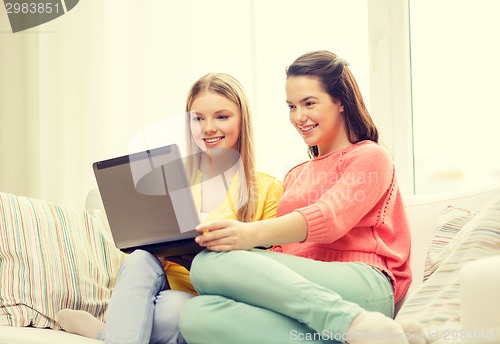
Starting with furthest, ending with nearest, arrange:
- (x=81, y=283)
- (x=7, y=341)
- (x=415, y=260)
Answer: (x=81, y=283), (x=415, y=260), (x=7, y=341)

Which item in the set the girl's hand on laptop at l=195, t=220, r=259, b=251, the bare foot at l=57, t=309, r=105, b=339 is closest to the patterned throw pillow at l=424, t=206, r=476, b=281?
the girl's hand on laptop at l=195, t=220, r=259, b=251

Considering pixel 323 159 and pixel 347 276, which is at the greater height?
pixel 323 159

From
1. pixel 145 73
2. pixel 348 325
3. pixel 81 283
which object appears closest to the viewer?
pixel 348 325

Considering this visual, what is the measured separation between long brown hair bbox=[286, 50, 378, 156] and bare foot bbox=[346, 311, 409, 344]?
2.19 feet

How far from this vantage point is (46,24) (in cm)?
307

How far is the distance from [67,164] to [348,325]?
83.4 inches

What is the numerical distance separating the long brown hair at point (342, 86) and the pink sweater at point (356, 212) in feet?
0.17

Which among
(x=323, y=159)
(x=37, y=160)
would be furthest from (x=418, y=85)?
(x=37, y=160)

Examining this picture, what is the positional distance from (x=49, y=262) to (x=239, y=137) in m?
0.59

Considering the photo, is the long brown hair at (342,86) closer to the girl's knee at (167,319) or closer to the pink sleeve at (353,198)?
the pink sleeve at (353,198)

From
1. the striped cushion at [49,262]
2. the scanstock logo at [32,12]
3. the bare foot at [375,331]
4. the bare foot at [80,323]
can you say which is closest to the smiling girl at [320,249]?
the bare foot at [375,331]

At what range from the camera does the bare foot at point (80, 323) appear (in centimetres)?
159

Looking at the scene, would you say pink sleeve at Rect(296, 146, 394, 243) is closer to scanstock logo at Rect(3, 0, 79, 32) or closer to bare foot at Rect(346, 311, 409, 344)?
bare foot at Rect(346, 311, 409, 344)

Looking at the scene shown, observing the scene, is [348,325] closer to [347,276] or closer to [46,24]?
[347,276]
